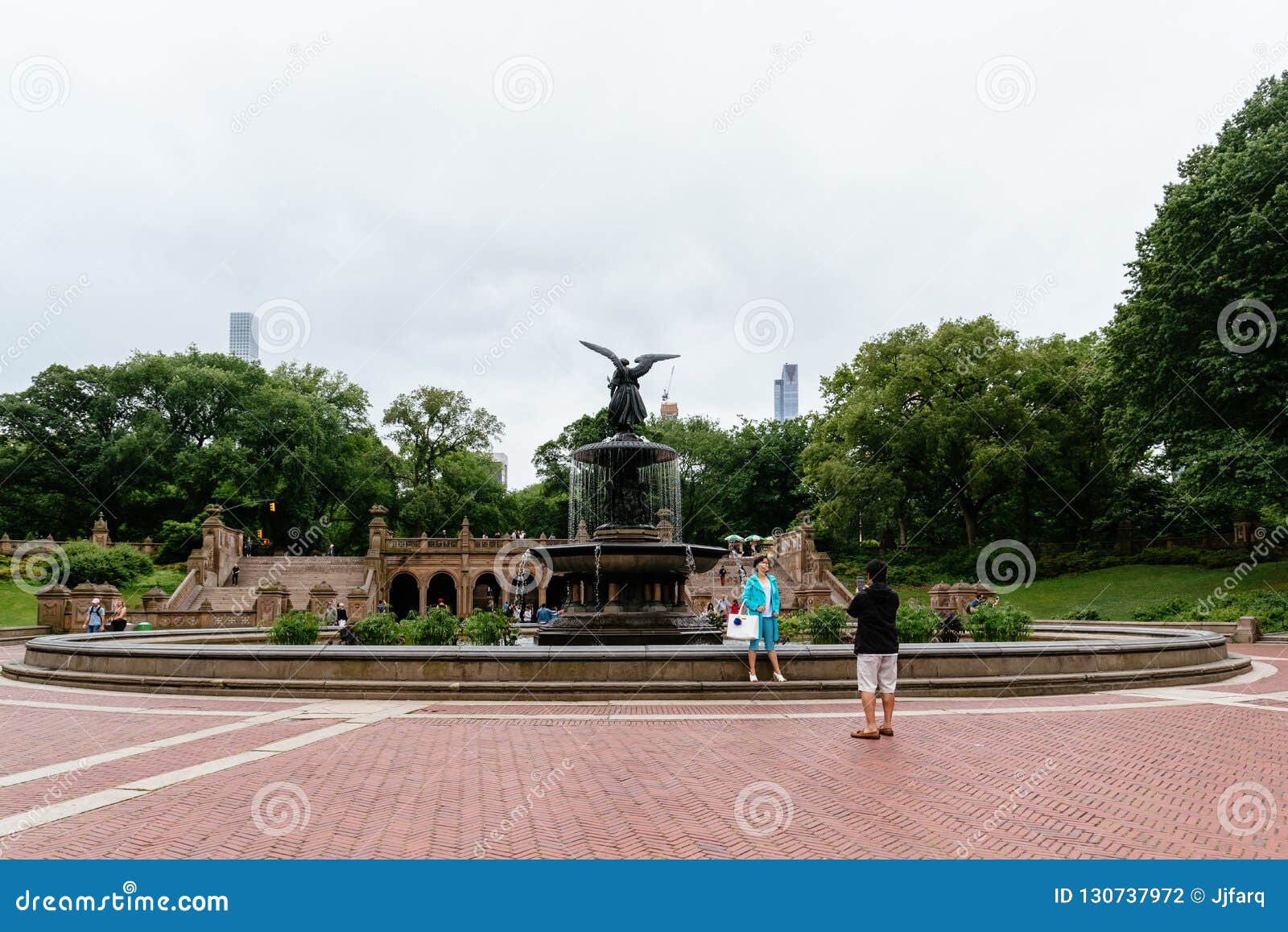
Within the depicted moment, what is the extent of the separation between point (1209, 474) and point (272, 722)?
3046cm

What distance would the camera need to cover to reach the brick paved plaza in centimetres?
525

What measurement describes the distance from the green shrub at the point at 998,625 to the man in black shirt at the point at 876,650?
857cm

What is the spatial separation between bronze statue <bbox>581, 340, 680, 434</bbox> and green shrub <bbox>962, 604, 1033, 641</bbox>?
8264 millimetres

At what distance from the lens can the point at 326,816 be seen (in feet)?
18.9

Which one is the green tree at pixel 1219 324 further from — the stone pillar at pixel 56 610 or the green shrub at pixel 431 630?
the stone pillar at pixel 56 610

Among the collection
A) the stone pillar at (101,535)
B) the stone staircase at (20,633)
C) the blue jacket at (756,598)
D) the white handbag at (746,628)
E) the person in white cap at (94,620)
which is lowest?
the stone staircase at (20,633)

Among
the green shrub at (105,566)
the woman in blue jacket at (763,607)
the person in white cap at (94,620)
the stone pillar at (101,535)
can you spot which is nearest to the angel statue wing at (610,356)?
the woman in blue jacket at (763,607)

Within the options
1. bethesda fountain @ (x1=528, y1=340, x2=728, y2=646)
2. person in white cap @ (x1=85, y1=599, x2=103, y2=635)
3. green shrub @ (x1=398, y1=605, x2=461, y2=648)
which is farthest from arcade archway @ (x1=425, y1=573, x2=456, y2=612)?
green shrub @ (x1=398, y1=605, x2=461, y2=648)

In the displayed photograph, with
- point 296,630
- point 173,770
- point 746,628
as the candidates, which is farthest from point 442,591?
point 173,770

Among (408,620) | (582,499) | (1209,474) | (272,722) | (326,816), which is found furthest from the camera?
(582,499)

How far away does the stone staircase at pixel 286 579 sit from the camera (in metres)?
36.9

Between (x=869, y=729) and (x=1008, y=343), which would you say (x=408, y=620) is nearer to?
(x=869, y=729)

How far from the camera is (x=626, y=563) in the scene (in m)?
16.3

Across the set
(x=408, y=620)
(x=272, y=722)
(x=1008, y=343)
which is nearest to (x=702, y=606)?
(x=408, y=620)
